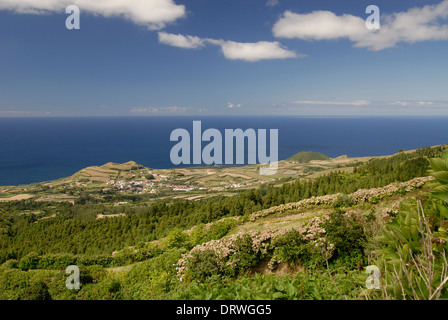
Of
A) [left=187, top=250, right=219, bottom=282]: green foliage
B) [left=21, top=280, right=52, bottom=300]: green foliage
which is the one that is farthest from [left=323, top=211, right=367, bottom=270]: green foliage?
[left=21, top=280, right=52, bottom=300]: green foliage

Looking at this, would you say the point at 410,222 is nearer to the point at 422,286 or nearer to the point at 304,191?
the point at 422,286

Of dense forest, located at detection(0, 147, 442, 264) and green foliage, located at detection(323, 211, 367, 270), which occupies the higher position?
green foliage, located at detection(323, 211, 367, 270)

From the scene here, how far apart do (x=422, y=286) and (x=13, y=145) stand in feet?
626

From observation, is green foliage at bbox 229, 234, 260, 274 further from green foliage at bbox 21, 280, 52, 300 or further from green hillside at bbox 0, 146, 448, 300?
green foliage at bbox 21, 280, 52, 300

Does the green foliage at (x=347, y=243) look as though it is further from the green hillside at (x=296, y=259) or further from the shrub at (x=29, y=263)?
the shrub at (x=29, y=263)

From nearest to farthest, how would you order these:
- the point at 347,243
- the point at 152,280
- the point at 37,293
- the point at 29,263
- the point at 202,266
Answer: the point at 202,266, the point at 347,243, the point at 37,293, the point at 152,280, the point at 29,263

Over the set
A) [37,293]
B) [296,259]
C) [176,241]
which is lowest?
[176,241]

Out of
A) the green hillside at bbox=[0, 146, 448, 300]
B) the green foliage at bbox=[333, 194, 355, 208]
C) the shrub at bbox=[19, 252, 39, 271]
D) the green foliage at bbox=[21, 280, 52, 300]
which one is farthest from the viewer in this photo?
the shrub at bbox=[19, 252, 39, 271]

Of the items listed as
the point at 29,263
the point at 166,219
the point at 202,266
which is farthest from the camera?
the point at 166,219

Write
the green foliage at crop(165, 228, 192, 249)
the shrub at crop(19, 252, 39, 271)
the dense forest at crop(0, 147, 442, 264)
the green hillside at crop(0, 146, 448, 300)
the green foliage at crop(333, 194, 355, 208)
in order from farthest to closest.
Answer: the dense forest at crop(0, 147, 442, 264)
the shrub at crop(19, 252, 39, 271)
the green foliage at crop(333, 194, 355, 208)
the green foliage at crop(165, 228, 192, 249)
the green hillside at crop(0, 146, 448, 300)

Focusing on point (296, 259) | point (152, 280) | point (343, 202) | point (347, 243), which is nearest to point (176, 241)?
point (152, 280)

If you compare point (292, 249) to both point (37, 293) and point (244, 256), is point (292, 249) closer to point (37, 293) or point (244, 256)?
point (244, 256)

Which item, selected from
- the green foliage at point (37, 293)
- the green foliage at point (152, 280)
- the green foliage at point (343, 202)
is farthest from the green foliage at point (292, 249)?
the green foliage at point (37, 293)
